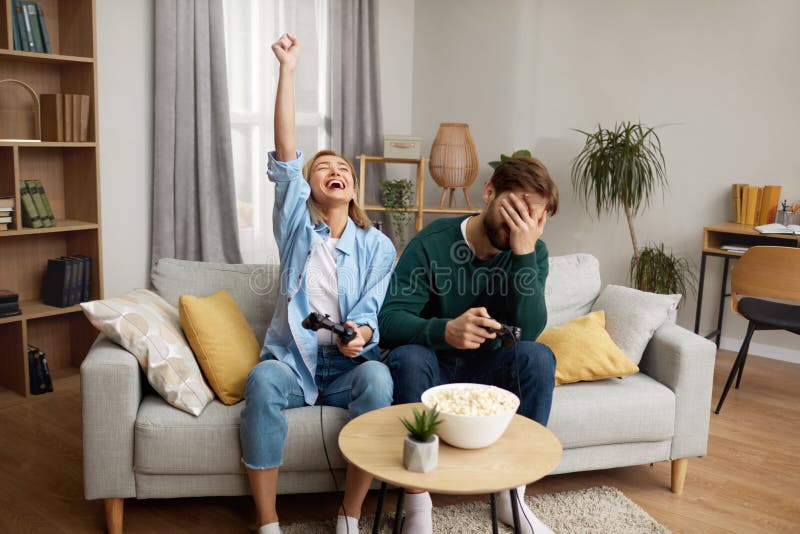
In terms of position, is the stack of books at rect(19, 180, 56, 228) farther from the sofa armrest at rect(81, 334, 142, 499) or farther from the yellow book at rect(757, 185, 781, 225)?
the yellow book at rect(757, 185, 781, 225)

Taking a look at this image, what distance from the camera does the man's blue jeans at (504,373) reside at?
6.56ft

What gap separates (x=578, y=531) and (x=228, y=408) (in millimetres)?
1038

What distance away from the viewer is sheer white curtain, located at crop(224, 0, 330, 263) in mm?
4121

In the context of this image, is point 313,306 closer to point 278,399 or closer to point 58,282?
point 278,399

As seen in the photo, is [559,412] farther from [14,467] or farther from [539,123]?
[539,123]

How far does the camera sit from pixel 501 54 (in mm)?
4918

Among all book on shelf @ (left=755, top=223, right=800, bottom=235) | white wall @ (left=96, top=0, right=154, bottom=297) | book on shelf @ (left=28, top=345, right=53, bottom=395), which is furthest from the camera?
book on shelf @ (left=755, top=223, right=800, bottom=235)

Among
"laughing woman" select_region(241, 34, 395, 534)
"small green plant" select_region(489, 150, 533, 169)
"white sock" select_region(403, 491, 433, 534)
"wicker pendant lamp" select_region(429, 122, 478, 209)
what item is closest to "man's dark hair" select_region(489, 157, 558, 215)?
"laughing woman" select_region(241, 34, 395, 534)

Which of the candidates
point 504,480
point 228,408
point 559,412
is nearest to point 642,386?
point 559,412

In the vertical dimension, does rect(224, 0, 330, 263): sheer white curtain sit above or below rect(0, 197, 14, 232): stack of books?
above

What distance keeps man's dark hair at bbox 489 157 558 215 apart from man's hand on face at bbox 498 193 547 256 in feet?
0.08

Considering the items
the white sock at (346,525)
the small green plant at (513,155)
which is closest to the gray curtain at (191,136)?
the small green plant at (513,155)

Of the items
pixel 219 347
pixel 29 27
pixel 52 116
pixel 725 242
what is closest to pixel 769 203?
pixel 725 242

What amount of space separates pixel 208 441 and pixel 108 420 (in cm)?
26
